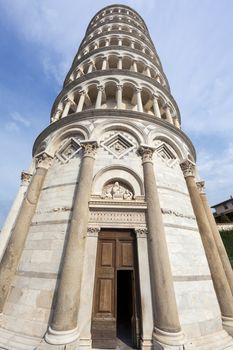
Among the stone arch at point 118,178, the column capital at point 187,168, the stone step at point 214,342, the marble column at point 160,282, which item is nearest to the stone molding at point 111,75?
the column capital at point 187,168

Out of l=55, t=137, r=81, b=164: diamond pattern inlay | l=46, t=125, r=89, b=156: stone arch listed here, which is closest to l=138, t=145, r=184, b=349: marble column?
l=55, t=137, r=81, b=164: diamond pattern inlay

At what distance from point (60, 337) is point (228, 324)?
5.05 meters

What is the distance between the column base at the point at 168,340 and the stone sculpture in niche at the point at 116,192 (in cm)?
396

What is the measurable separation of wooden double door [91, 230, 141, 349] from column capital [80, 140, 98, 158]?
317cm

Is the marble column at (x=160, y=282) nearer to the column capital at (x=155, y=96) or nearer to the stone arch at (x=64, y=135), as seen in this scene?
the stone arch at (x=64, y=135)

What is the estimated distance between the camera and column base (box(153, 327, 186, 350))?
4.14 meters

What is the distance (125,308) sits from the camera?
755cm

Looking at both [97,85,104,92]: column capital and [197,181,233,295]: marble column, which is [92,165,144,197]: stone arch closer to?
[197,181,233,295]: marble column

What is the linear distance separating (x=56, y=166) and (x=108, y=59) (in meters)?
10.2

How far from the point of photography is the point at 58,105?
39.9 ft

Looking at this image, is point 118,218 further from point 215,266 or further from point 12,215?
point 12,215

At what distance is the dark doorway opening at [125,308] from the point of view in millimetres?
5415

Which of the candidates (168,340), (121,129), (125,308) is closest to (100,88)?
(121,129)

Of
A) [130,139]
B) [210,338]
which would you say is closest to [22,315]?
[210,338]
